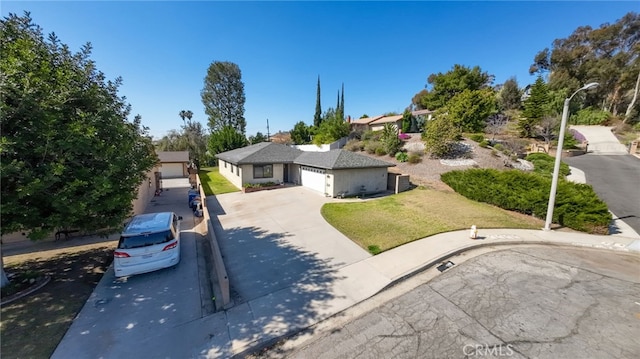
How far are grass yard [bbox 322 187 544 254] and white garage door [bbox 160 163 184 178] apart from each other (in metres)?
26.6

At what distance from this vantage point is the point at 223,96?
4156cm

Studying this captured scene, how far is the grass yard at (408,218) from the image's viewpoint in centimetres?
971

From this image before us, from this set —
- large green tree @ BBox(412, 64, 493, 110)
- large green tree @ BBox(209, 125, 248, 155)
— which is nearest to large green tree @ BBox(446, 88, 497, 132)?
large green tree @ BBox(412, 64, 493, 110)

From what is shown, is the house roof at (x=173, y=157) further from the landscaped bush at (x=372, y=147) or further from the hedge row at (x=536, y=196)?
the hedge row at (x=536, y=196)

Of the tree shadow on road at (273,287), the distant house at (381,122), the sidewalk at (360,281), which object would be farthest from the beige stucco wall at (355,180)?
the distant house at (381,122)

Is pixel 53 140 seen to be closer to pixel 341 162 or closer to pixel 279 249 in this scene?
pixel 279 249

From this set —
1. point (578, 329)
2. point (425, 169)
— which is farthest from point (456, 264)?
point (425, 169)

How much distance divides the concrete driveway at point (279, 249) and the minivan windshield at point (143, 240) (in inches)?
81.9

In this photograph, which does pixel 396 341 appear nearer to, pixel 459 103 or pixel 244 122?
pixel 459 103

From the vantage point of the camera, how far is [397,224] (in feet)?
36.2

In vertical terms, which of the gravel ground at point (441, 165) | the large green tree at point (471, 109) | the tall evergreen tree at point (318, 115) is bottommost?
the gravel ground at point (441, 165)

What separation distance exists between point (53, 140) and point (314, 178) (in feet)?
48.5

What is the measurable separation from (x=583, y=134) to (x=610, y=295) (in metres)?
40.5

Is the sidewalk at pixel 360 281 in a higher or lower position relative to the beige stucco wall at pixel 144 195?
lower
